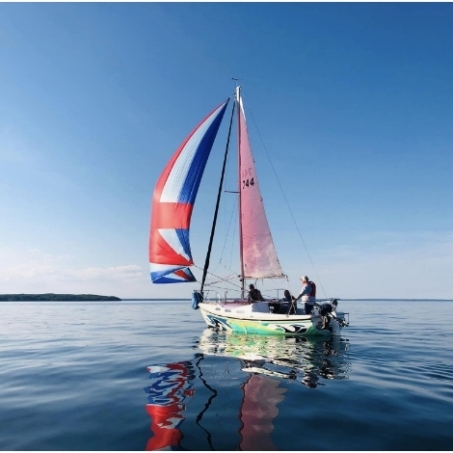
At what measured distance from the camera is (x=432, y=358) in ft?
39.7

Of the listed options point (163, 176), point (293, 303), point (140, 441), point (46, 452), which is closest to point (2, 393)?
point (46, 452)

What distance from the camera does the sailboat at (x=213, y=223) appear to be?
19906 millimetres

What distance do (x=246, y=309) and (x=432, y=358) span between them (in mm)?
8379

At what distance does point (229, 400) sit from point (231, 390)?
2.44 feet

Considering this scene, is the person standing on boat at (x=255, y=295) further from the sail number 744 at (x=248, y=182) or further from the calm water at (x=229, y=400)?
the sail number 744 at (x=248, y=182)

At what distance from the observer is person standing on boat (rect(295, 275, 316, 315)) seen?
1619 centimetres

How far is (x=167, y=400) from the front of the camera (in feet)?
23.1

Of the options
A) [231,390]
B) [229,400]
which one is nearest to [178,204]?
[231,390]

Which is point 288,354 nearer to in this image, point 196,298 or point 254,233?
point 254,233

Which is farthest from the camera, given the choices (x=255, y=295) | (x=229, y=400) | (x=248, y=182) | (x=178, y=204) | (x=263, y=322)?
(x=178, y=204)

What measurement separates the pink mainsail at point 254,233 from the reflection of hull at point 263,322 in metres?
2.76

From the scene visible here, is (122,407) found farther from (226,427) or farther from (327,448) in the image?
(327,448)

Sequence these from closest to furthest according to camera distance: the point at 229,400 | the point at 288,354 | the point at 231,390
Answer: the point at 229,400, the point at 231,390, the point at 288,354

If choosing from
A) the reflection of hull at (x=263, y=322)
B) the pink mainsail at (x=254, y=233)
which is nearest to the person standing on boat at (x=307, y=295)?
the reflection of hull at (x=263, y=322)
